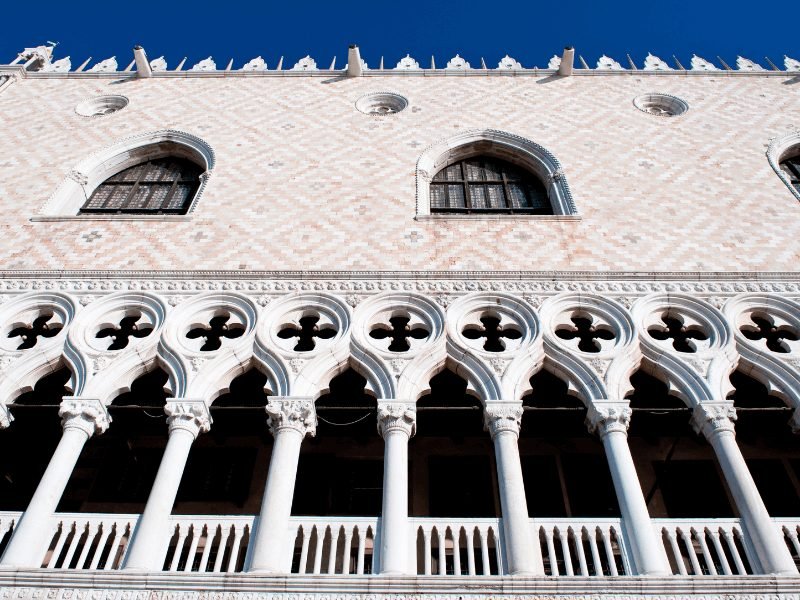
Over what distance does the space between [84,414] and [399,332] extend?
3098 mm

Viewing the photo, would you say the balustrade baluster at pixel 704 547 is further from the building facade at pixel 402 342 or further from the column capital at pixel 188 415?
the column capital at pixel 188 415

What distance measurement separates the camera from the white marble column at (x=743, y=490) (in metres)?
5.52

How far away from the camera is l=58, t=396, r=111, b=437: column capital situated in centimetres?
662

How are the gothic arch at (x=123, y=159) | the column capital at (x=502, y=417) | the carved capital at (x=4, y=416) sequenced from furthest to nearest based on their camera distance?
the gothic arch at (x=123, y=159)
the carved capital at (x=4, y=416)
the column capital at (x=502, y=417)

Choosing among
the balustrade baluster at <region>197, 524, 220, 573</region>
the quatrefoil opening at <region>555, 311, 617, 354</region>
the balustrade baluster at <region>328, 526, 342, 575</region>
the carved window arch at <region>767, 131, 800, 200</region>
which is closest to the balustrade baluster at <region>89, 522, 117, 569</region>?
the balustrade baluster at <region>197, 524, 220, 573</region>

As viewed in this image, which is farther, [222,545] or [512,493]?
[512,493]

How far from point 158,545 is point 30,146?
307 inches

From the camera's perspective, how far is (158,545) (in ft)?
18.7

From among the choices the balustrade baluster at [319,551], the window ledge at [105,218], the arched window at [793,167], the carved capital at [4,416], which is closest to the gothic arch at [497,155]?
the window ledge at [105,218]

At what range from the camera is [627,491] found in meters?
5.98

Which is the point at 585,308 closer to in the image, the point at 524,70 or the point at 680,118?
the point at 680,118

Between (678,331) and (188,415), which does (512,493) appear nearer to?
(188,415)

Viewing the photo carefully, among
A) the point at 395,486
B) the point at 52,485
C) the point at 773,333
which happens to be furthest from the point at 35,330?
the point at 773,333

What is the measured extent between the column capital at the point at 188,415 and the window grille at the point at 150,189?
14.0ft
